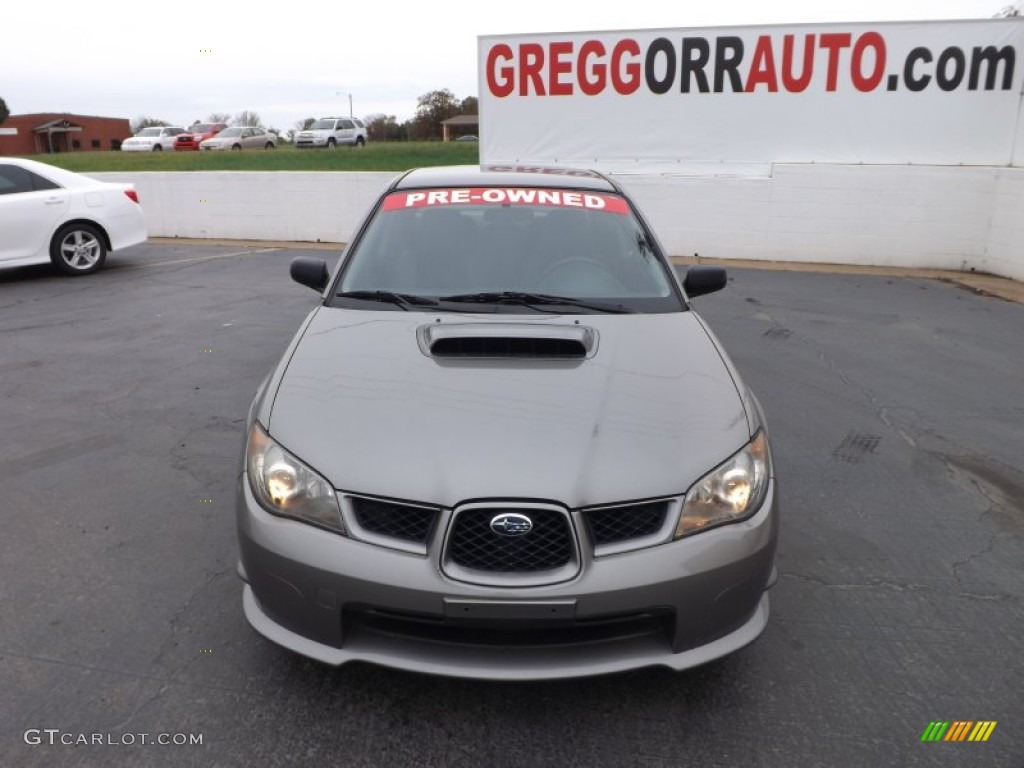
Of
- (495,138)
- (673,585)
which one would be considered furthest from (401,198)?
(495,138)

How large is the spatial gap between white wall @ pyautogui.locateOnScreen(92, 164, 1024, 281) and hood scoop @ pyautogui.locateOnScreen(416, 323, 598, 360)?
885 centimetres

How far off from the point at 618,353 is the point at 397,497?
1105 mm

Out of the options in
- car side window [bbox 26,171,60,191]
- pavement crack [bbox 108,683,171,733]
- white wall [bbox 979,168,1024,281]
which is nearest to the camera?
pavement crack [bbox 108,683,171,733]

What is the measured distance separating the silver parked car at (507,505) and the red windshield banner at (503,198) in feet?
3.72

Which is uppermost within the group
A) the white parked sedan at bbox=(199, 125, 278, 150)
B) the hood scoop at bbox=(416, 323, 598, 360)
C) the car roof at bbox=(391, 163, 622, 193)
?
the white parked sedan at bbox=(199, 125, 278, 150)

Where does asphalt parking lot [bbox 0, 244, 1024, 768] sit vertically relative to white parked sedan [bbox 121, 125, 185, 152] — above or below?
below

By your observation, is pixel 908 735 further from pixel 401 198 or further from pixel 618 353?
pixel 401 198

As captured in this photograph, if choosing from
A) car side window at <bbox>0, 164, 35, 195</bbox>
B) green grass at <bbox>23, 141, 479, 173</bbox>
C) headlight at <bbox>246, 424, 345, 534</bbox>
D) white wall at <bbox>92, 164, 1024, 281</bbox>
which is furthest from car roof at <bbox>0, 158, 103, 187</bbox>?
green grass at <bbox>23, 141, 479, 173</bbox>

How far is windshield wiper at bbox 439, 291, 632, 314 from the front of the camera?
3.36 meters

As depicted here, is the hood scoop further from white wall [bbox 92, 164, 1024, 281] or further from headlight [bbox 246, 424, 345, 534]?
white wall [bbox 92, 164, 1024, 281]

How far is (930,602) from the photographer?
310cm

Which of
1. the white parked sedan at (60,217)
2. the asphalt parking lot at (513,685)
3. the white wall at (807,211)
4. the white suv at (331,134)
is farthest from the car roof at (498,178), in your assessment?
the white suv at (331,134)

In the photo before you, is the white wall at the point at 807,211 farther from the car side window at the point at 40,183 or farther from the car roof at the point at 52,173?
the car side window at the point at 40,183

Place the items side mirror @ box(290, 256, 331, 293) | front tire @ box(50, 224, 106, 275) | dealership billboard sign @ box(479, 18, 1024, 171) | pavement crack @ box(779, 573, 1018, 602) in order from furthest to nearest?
1. dealership billboard sign @ box(479, 18, 1024, 171)
2. front tire @ box(50, 224, 106, 275)
3. side mirror @ box(290, 256, 331, 293)
4. pavement crack @ box(779, 573, 1018, 602)
